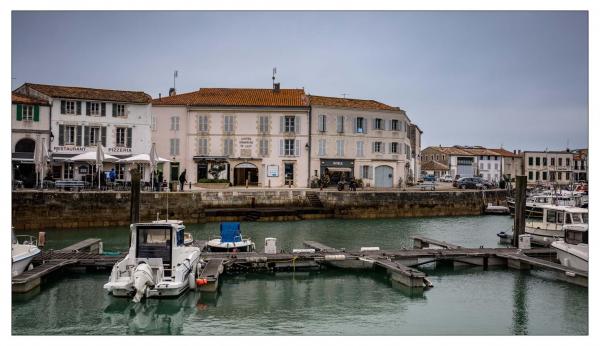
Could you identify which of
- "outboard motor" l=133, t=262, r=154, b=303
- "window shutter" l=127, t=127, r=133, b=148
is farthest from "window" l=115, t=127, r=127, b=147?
"outboard motor" l=133, t=262, r=154, b=303

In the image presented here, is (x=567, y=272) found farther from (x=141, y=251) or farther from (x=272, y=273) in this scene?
(x=141, y=251)

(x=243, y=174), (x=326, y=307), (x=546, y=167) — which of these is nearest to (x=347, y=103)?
(x=243, y=174)

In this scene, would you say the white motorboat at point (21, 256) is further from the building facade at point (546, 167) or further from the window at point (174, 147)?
the building facade at point (546, 167)

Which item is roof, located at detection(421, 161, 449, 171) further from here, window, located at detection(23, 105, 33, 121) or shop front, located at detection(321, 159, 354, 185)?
window, located at detection(23, 105, 33, 121)

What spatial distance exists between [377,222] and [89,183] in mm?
14578

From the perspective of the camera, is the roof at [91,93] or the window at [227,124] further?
the window at [227,124]

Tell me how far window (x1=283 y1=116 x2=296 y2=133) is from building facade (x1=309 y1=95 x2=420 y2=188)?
1.15 metres

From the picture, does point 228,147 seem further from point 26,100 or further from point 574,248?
point 574,248

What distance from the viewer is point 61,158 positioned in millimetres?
28078

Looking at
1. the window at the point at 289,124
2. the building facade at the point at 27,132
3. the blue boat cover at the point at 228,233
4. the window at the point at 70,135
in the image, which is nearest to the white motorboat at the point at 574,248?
the blue boat cover at the point at 228,233

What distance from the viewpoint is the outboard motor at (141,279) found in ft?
40.3

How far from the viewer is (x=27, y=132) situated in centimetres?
2798

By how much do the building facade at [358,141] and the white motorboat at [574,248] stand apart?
794 inches

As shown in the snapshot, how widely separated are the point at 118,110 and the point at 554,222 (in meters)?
22.8
